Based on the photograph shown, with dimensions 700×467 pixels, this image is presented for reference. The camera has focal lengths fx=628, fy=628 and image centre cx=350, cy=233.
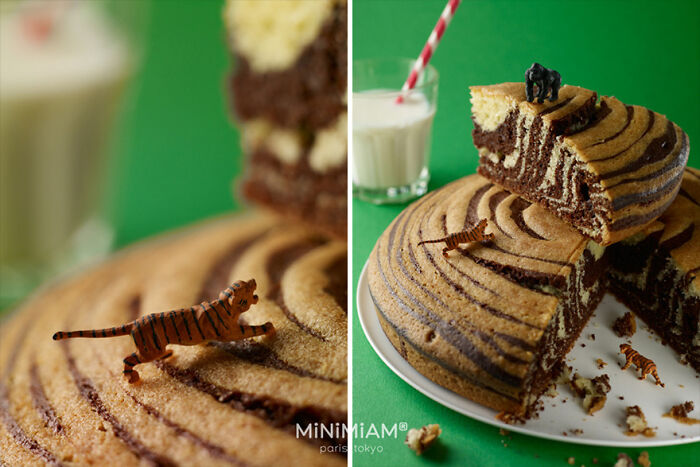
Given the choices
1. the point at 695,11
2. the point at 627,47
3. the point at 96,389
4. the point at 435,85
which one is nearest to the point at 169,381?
the point at 96,389

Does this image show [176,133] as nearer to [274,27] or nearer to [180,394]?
[274,27]

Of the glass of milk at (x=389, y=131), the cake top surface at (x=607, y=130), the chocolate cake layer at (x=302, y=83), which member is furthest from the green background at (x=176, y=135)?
the cake top surface at (x=607, y=130)

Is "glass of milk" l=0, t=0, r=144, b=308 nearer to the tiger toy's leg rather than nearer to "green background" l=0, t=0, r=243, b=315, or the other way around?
"green background" l=0, t=0, r=243, b=315

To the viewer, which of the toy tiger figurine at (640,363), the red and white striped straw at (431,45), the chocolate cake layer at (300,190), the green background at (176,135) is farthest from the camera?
the green background at (176,135)

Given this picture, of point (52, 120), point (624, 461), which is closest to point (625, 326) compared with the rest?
point (624, 461)

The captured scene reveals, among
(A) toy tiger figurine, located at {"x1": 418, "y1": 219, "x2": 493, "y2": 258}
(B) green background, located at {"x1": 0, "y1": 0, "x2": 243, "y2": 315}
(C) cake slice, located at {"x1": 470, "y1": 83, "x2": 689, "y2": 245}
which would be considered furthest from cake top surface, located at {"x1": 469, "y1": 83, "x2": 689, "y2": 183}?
(B) green background, located at {"x1": 0, "y1": 0, "x2": 243, "y2": 315}

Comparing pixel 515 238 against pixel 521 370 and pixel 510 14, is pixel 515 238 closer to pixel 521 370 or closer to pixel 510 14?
pixel 521 370

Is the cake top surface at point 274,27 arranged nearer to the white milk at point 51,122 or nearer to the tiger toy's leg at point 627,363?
the white milk at point 51,122
